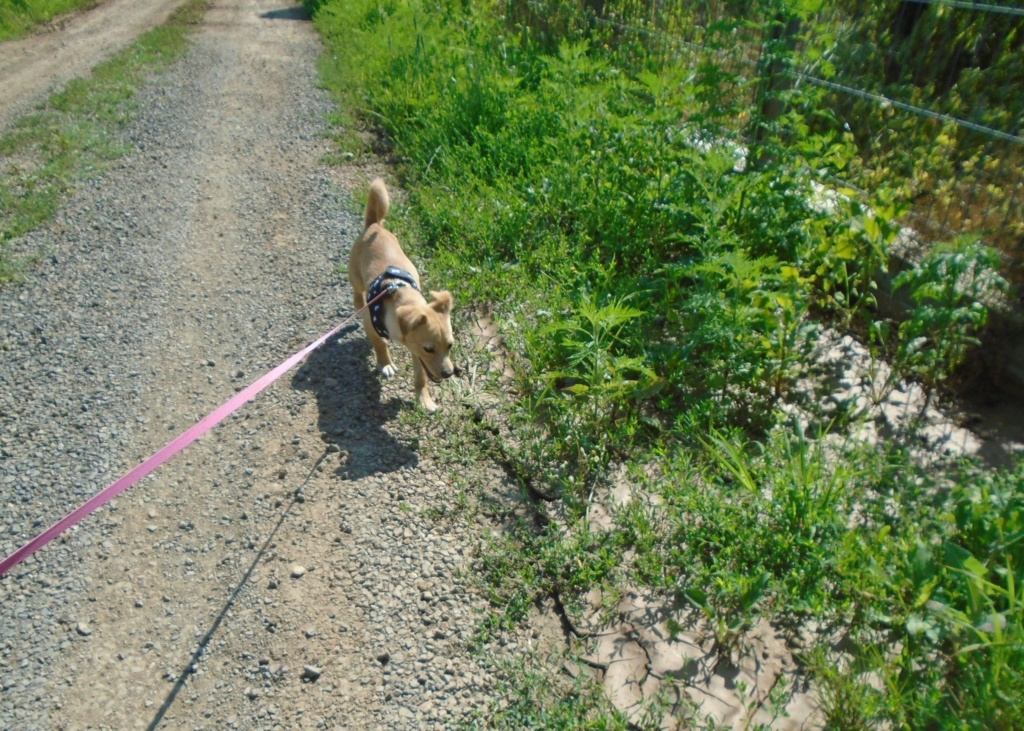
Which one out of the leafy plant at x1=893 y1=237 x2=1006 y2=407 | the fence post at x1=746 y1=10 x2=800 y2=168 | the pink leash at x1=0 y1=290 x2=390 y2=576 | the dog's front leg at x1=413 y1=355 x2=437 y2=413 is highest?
the fence post at x1=746 y1=10 x2=800 y2=168

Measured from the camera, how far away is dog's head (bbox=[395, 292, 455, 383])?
150 inches

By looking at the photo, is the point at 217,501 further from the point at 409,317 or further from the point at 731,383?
the point at 731,383

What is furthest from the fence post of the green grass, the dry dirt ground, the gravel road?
the green grass

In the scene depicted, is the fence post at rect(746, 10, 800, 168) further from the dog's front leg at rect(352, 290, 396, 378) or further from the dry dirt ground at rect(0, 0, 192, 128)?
the dry dirt ground at rect(0, 0, 192, 128)

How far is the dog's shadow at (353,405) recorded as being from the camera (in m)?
3.74

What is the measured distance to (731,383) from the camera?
359 cm

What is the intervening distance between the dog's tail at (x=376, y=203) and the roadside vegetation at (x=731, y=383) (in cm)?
63

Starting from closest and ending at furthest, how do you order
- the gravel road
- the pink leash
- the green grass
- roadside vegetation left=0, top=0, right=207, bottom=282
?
the pink leash → the gravel road → roadside vegetation left=0, top=0, right=207, bottom=282 → the green grass

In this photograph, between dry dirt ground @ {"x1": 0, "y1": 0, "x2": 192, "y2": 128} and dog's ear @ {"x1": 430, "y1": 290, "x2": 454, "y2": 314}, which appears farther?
dry dirt ground @ {"x1": 0, "y1": 0, "x2": 192, "y2": 128}

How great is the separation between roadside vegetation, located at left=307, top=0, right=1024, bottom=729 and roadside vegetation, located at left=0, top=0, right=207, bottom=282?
3.51m

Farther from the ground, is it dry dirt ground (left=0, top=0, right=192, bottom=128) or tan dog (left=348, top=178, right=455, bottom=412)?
tan dog (left=348, top=178, right=455, bottom=412)

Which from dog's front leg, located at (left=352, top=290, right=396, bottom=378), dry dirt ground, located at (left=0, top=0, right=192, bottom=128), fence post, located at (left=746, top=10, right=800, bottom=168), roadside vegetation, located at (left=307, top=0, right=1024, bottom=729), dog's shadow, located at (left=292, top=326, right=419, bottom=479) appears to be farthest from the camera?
dry dirt ground, located at (left=0, top=0, right=192, bottom=128)

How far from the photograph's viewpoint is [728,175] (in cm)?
425

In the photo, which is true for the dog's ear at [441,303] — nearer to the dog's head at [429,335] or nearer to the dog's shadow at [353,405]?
the dog's head at [429,335]
